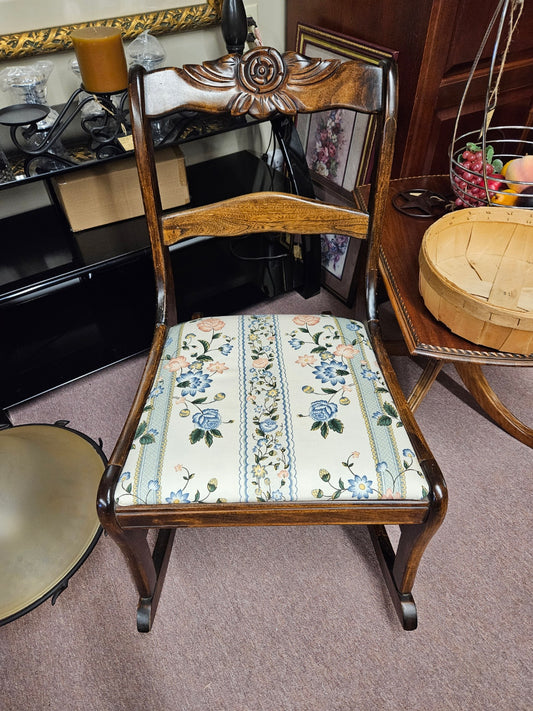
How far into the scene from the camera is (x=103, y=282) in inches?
66.0

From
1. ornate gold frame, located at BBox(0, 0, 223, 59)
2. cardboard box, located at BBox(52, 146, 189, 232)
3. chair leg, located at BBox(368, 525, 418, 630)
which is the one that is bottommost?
chair leg, located at BBox(368, 525, 418, 630)

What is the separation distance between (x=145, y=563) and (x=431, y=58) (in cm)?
126

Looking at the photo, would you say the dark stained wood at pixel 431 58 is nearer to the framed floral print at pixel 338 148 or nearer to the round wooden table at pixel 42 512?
the framed floral print at pixel 338 148

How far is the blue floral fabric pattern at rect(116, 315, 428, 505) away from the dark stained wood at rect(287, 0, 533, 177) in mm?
637

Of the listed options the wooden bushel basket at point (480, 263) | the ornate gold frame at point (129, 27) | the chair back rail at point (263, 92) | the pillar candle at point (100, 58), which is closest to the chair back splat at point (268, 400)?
the chair back rail at point (263, 92)

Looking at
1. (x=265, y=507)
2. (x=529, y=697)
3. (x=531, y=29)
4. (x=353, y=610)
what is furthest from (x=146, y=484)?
(x=531, y=29)

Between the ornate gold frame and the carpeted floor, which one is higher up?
the ornate gold frame

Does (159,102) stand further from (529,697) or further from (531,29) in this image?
(529,697)

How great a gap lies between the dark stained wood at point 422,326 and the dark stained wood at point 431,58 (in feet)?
0.51

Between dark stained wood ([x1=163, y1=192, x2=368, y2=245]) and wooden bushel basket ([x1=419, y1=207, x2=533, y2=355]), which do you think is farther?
dark stained wood ([x1=163, y1=192, x2=368, y2=245])

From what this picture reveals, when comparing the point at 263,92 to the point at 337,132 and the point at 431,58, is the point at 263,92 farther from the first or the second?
the point at 337,132

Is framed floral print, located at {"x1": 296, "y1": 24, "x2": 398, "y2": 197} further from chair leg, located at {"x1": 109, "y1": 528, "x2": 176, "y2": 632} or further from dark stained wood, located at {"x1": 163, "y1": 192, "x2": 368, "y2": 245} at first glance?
chair leg, located at {"x1": 109, "y1": 528, "x2": 176, "y2": 632}

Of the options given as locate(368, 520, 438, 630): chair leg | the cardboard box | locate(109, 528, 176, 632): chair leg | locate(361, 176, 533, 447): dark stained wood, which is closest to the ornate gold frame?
the cardboard box

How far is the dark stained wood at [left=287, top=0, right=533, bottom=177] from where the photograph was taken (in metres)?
1.08
